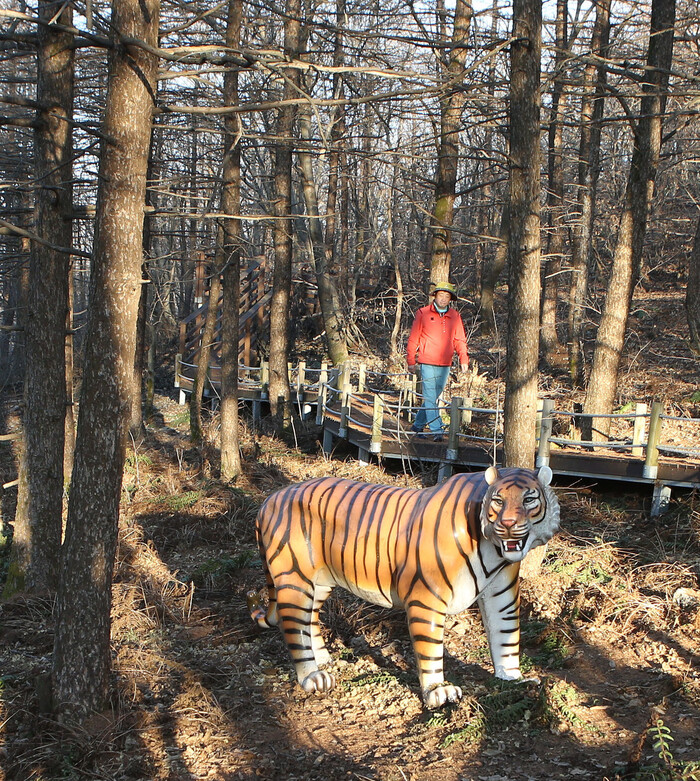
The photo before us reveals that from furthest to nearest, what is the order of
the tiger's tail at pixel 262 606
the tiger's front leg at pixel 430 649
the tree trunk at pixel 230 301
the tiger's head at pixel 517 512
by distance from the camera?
the tree trunk at pixel 230 301 < the tiger's tail at pixel 262 606 < the tiger's front leg at pixel 430 649 < the tiger's head at pixel 517 512

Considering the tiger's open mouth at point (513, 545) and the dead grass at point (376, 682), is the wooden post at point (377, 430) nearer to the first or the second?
the dead grass at point (376, 682)

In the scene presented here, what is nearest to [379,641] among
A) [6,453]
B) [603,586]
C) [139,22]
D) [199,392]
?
[603,586]

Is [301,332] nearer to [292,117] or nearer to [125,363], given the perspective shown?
[292,117]

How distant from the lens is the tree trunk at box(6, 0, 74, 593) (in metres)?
7.53

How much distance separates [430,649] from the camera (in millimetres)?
5305

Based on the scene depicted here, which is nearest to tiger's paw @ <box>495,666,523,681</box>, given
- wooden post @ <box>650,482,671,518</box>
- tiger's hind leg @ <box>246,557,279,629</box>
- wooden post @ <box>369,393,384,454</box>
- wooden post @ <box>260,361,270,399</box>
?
tiger's hind leg @ <box>246,557,279,629</box>

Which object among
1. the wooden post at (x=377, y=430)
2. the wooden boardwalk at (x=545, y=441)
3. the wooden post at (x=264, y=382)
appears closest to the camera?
the wooden boardwalk at (x=545, y=441)

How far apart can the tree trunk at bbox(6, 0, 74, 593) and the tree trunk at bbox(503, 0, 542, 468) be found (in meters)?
4.15

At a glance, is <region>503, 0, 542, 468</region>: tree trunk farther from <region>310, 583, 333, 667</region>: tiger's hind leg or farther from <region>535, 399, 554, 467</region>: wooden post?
<region>310, 583, 333, 667</region>: tiger's hind leg


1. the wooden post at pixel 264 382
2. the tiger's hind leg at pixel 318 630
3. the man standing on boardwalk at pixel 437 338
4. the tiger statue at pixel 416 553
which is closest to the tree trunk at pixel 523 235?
the tiger statue at pixel 416 553

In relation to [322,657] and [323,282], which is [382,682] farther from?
[323,282]

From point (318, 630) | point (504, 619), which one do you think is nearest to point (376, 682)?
point (318, 630)

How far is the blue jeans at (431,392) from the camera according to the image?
1030 centimetres

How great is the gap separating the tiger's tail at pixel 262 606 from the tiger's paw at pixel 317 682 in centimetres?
60
